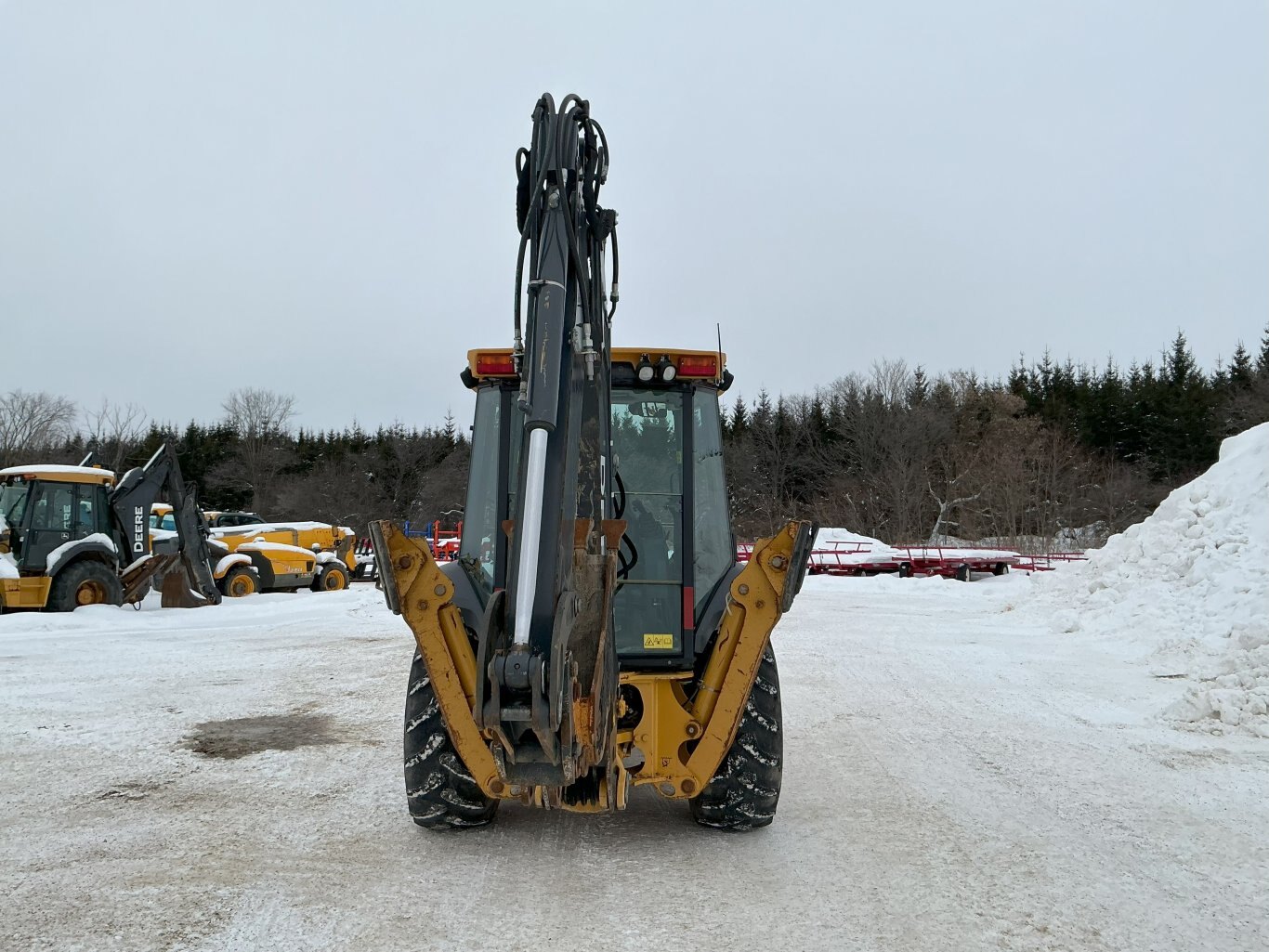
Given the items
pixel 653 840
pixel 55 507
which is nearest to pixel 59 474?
pixel 55 507

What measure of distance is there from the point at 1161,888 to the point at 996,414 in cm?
4357

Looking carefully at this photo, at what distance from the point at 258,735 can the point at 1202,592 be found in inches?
405

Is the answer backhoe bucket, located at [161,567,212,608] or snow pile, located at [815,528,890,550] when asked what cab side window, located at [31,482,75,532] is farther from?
snow pile, located at [815,528,890,550]

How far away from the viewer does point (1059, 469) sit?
38.2 m

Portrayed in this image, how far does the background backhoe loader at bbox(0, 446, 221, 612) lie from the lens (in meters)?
14.8

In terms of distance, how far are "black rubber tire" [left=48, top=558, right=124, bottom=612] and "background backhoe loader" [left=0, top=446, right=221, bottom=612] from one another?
14 millimetres

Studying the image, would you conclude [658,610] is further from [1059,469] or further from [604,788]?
[1059,469]

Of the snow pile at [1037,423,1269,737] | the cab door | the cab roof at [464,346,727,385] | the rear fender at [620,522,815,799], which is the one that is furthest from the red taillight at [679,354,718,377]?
the cab door

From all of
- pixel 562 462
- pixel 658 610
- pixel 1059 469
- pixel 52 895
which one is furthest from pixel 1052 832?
pixel 1059 469

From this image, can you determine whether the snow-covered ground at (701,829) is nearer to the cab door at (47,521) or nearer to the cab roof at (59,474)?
the cab door at (47,521)

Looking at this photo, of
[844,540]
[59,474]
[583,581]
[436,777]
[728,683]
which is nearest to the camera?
[583,581]

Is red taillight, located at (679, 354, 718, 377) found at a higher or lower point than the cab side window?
higher

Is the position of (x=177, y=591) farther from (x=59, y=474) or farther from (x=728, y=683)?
(x=728, y=683)

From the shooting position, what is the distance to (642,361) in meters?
4.66
